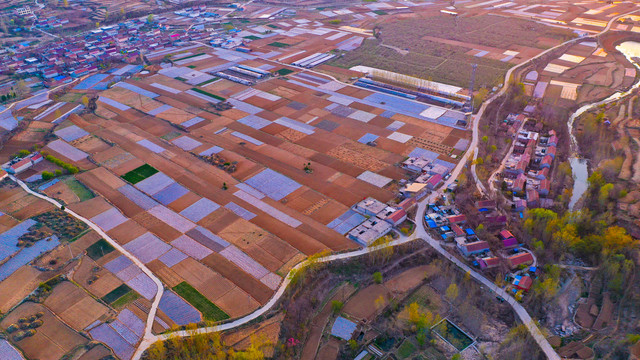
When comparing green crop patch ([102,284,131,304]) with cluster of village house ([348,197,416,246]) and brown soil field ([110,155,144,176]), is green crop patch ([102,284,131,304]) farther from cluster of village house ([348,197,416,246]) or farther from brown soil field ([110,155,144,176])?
cluster of village house ([348,197,416,246])

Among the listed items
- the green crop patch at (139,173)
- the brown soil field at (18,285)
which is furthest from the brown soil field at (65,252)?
the green crop patch at (139,173)

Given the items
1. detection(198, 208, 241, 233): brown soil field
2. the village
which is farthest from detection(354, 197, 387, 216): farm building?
detection(198, 208, 241, 233): brown soil field

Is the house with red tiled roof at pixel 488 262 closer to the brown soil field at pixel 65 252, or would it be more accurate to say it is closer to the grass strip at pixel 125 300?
the grass strip at pixel 125 300

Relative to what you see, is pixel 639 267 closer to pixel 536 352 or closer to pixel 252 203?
pixel 536 352

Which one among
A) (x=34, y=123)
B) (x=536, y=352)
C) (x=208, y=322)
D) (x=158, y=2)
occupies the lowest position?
(x=536, y=352)

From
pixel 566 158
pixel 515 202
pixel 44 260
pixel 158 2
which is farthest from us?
pixel 158 2

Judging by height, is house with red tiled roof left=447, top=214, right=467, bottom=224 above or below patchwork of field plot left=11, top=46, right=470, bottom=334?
below

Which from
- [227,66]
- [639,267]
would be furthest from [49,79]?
[639,267]
